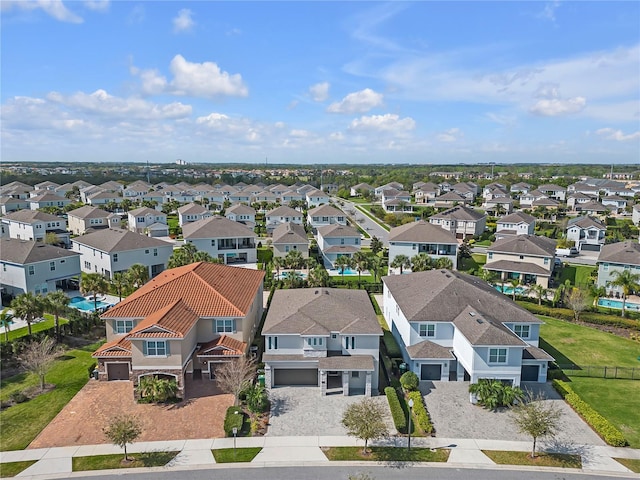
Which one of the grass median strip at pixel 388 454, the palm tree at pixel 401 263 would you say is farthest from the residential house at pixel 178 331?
the palm tree at pixel 401 263

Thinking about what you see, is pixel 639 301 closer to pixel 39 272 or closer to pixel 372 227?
pixel 372 227

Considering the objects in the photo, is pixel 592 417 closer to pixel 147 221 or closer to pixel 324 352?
pixel 324 352

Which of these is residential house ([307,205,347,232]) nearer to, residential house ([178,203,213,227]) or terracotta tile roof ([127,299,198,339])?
residential house ([178,203,213,227])

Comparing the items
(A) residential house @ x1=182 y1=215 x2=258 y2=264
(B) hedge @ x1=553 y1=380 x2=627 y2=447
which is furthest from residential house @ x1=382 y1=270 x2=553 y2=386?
(A) residential house @ x1=182 y1=215 x2=258 y2=264

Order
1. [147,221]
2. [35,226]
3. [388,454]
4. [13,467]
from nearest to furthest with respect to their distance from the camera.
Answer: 1. [13,467]
2. [388,454]
3. [35,226]
4. [147,221]

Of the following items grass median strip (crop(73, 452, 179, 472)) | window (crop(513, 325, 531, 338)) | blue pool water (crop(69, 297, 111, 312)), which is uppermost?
window (crop(513, 325, 531, 338))

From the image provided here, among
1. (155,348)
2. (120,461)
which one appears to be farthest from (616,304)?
(120,461)
